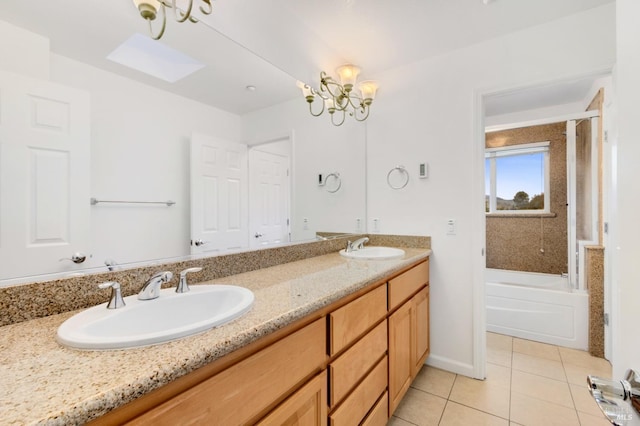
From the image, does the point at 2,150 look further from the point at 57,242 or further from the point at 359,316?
the point at 359,316

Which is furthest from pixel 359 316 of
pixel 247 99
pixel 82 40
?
pixel 82 40

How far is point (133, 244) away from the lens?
1.09 metres

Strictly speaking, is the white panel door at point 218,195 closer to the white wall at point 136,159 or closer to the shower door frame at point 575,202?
Answer: the white wall at point 136,159

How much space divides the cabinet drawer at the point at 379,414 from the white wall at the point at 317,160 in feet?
3.38

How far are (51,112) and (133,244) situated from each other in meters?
0.50

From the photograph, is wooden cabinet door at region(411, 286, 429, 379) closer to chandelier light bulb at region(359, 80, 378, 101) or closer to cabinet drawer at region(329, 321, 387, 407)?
cabinet drawer at region(329, 321, 387, 407)

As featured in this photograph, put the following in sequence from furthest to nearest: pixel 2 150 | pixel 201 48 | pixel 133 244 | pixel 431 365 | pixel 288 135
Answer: pixel 431 365, pixel 288 135, pixel 201 48, pixel 133 244, pixel 2 150

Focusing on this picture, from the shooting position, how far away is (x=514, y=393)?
5.98 feet

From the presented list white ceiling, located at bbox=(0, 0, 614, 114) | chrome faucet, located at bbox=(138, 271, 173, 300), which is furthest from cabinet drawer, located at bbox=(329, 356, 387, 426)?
white ceiling, located at bbox=(0, 0, 614, 114)

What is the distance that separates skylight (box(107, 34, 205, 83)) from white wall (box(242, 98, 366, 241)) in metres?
0.36

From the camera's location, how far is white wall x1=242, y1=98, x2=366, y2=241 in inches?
71.0

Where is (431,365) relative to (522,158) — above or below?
below

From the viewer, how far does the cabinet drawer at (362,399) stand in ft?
3.58

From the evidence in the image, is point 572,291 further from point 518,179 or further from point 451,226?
point 518,179
